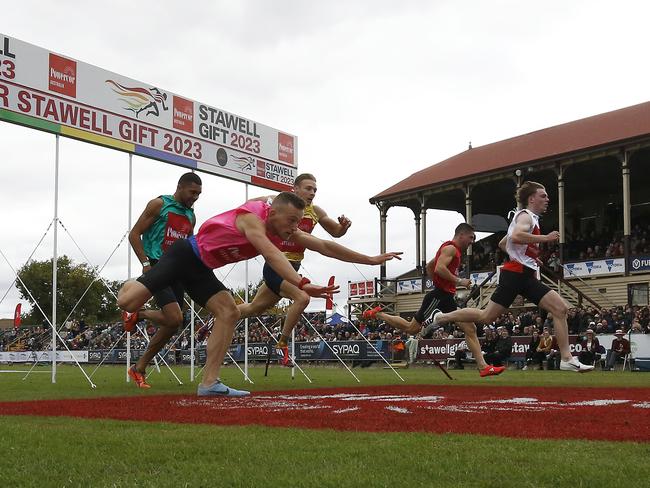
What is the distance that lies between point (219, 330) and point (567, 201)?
38.4 meters

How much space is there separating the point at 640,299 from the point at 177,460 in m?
30.6

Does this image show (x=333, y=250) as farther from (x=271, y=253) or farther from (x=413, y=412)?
(x=413, y=412)

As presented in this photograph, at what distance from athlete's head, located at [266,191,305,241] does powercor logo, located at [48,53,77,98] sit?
21.4 feet

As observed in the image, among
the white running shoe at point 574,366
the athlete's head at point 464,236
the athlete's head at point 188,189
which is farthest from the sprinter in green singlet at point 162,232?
the white running shoe at point 574,366

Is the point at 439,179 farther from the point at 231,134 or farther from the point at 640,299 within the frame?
the point at 231,134

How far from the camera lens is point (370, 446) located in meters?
3.74

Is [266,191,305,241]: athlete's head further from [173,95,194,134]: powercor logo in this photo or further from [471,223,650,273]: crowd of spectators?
[471,223,650,273]: crowd of spectators

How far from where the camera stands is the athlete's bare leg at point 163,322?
931 centimetres

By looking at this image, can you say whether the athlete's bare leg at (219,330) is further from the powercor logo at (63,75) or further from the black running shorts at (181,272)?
the powercor logo at (63,75)

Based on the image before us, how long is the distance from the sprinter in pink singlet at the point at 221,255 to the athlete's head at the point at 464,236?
143 inches

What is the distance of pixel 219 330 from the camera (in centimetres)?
752

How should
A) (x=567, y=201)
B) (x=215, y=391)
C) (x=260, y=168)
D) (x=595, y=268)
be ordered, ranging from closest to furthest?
(x=215, y=391) → (x=260, y=168) → (x=595, y=268) → (x=567, y=201)

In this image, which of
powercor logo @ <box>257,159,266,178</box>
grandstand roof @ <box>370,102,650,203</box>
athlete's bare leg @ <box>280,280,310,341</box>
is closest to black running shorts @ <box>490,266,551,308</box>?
athlete's bare leg @ <box>280,280,310,341</box>

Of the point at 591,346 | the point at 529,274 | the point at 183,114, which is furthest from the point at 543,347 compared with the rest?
the point at 529,274
